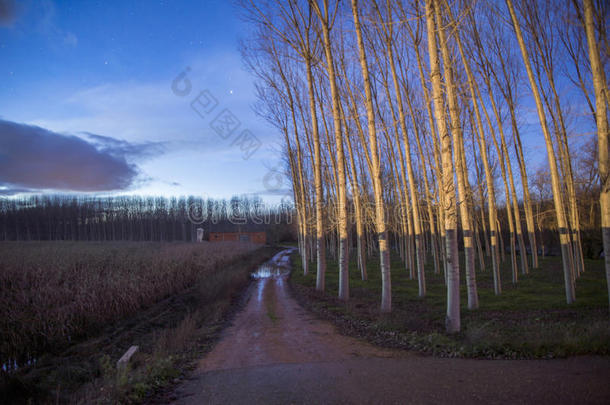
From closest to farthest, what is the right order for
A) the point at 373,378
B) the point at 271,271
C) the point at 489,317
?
the point at 373,378 → the point at 489,317 → the point at 271,271

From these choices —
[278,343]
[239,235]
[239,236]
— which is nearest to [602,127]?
[278,343]

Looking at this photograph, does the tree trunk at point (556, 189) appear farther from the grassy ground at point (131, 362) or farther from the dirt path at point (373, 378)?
the grassy ground at point (131, 362)

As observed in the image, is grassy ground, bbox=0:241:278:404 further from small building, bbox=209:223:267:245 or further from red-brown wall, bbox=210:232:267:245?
red-brown wall, bbox=210:232:267:245

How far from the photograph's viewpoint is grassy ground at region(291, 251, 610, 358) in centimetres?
539

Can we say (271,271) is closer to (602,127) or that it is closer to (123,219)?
(602,127)

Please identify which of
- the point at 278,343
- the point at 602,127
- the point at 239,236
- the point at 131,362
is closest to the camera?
the point at 131,362

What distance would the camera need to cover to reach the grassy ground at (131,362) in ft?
15.7

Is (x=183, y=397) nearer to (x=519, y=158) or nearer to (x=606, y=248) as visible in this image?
(x=606, y=248)

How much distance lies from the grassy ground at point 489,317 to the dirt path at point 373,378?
401 mm

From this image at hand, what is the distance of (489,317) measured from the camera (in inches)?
337

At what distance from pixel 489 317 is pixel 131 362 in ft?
26.6

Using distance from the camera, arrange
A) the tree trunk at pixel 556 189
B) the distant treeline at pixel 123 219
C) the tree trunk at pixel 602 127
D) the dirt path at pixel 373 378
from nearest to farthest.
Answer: the dirt path at pixel 373 378 → the tree trunk at pixel 602 127 → the tree trunk at pixel 556 189 → the distant treeline at pixel 123 219

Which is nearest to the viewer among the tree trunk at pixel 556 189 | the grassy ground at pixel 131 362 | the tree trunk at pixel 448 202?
the grassy ground at pixel 131 362

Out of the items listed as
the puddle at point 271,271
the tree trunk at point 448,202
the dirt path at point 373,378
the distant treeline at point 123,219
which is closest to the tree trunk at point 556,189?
the tree trunk at point 448,202
